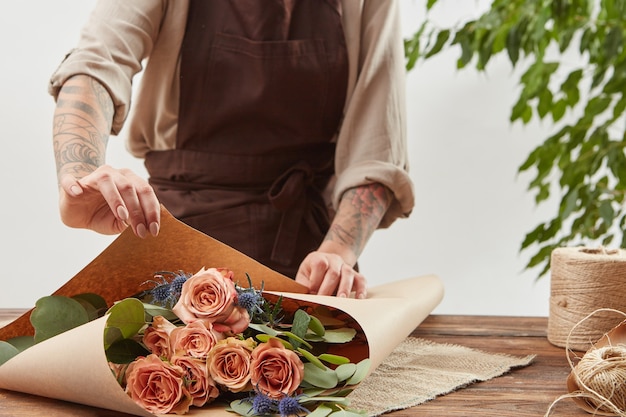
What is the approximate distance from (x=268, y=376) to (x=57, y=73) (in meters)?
0.76

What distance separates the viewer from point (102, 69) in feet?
4.30

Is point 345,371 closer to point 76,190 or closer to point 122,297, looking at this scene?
point 122,297

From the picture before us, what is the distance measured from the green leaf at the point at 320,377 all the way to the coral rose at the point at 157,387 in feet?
0.42

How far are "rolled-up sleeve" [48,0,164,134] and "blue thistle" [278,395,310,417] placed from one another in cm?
75

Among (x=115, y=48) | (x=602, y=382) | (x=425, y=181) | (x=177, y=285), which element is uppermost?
(x=115, y=48)

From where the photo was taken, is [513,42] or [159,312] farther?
[513,42]

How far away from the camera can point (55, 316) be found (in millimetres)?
895

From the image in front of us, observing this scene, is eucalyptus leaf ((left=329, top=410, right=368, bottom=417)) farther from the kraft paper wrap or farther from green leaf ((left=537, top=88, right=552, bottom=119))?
green leaf ((left=537, top=88, right=552, bottom=119))

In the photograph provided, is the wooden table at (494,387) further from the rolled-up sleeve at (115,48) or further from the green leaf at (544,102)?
the green leaf at (544,102)

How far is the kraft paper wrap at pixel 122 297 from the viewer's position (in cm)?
78

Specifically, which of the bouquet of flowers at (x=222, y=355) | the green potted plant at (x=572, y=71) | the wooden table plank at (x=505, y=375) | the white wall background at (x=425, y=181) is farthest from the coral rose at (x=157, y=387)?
the white wall background at (x=425, y=181)

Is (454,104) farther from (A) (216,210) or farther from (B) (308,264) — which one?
(B) (308,264)

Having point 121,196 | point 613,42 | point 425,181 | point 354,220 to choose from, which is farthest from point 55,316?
point 425,181

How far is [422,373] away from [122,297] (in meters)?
0.40
